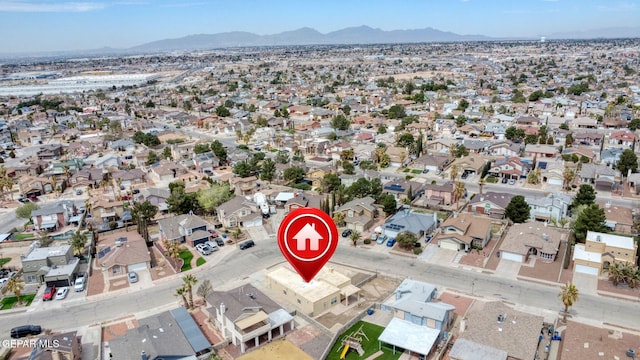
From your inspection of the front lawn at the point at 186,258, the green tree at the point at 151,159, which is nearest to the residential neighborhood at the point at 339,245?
the front lawn at the point at 186,258

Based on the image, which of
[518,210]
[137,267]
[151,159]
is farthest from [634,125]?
[137,267]

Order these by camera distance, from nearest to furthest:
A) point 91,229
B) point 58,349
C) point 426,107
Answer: point 58,349 → point 91,229 → point 426,107

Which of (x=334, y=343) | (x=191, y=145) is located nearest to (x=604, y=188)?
(x=334, y=343)

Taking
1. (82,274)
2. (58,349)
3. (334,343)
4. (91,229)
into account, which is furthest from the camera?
(91,229)

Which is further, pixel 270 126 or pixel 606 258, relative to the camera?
pixel 270 126

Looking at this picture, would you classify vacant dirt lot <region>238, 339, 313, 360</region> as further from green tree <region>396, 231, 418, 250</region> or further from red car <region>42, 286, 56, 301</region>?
red car <region>42, 286, 56, 301</region>

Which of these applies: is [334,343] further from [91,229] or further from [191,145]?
[191,145]

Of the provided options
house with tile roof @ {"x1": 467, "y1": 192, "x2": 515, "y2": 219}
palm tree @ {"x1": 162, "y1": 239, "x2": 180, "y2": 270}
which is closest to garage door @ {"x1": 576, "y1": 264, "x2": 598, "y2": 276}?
house with tile roof @ {"x1": 467, "y1": 192, "x2": 515, "y2": 219}
